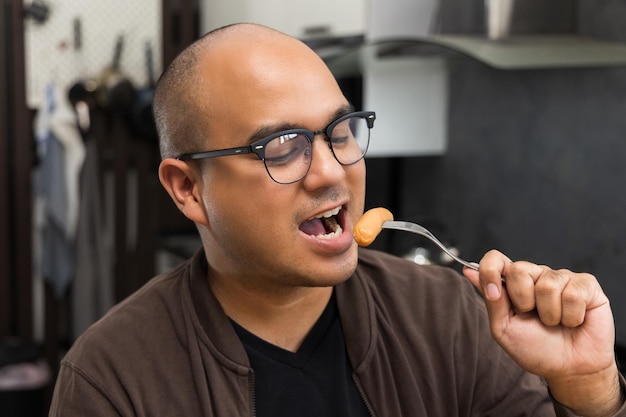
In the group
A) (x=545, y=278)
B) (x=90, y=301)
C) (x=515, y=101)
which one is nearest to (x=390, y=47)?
(x=515, y=101)

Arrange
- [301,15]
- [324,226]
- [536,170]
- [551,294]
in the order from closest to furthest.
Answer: [551,294]
[324,226]
[536,170]
[301,15]

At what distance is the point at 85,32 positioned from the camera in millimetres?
3689

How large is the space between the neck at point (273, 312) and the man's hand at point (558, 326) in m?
0.33

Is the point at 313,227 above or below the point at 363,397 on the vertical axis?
above

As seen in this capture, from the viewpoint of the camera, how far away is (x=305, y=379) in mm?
1312

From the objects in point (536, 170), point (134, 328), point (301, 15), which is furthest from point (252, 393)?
point (301, 15)

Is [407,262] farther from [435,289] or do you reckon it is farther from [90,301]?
[90,301]

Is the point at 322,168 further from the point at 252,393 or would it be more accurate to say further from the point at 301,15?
the point at 301,15

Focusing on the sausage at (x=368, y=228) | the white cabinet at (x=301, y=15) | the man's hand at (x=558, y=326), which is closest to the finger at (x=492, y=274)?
the man's hand at (x=558, y=326)

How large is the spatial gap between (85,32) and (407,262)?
263 cm

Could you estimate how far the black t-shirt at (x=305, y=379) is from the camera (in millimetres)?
1284

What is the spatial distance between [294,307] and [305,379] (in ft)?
0.39

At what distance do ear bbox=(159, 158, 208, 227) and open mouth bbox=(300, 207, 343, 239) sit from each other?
0.62ft

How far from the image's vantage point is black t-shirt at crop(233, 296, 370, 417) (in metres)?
1.28
